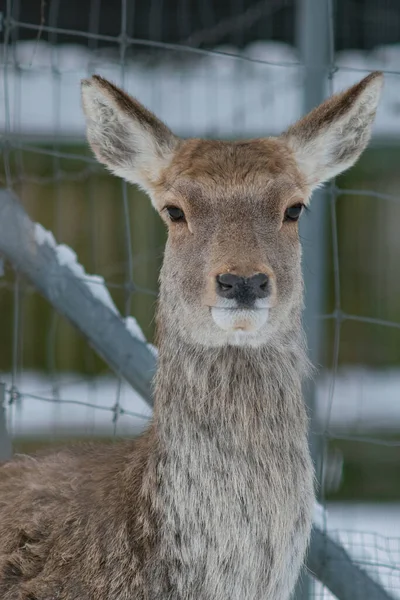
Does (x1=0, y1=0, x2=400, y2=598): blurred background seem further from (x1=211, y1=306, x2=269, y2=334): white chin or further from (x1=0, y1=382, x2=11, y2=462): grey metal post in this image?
(x1=211, y1=306, x2=269, y2=334): white chin

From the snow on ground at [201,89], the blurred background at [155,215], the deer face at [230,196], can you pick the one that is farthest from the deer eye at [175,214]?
the snow on ground at [201,89]

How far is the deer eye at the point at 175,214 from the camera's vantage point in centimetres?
320

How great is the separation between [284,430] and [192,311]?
0.42 metres

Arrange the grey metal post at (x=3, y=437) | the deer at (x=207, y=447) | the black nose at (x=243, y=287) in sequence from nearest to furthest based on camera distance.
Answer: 1. the black nose at (x=243, y=287)
2. the deer at (x=207, y=447)
3. the grey metal post at (x=3, y=437)

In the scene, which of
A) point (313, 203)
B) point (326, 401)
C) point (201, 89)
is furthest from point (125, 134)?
point (201, 89)

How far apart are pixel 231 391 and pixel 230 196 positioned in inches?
21.7

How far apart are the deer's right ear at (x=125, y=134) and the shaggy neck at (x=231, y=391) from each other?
66 cm

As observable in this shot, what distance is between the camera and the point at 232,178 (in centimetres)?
313

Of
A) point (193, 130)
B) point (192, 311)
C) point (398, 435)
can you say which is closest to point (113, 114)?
point (192, 311)

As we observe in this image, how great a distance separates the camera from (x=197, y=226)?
10.2 feet

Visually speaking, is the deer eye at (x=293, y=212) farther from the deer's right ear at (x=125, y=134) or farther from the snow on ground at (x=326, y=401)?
the snow on ground at (x=326, y=401)

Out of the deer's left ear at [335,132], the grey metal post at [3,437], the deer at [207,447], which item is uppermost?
the deer's left ear at [335,132]

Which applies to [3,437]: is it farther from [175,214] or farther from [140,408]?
[140,408]

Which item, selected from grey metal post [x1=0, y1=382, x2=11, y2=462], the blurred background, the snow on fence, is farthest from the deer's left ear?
the blurred background
